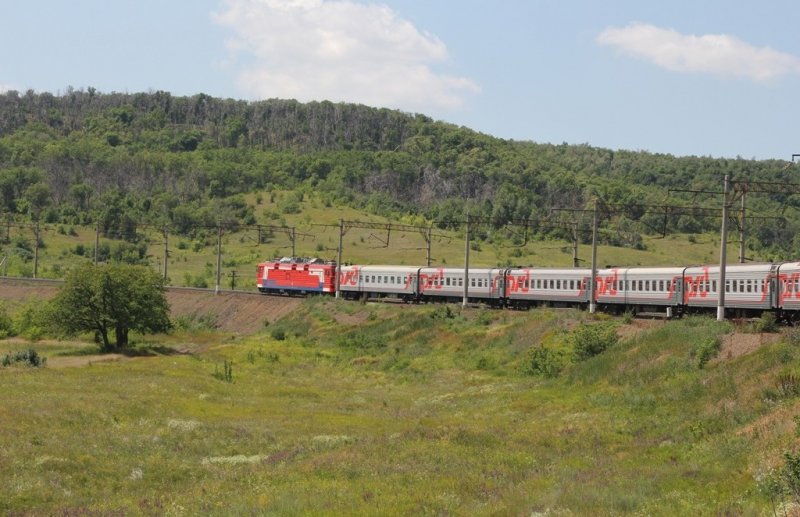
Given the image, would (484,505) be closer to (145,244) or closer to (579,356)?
(579,356)

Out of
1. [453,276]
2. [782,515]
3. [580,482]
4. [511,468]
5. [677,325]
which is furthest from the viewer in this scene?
[453,276]

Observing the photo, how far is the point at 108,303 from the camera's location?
260 ft

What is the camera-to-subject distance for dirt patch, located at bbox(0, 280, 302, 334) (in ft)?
325

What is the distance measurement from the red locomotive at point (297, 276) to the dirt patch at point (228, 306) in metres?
2.57

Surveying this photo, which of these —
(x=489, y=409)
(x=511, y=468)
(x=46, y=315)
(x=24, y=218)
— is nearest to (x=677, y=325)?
(x=489, y=409)

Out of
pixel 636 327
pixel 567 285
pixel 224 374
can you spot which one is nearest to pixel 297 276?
pixel 567 285

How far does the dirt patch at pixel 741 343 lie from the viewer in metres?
39.9

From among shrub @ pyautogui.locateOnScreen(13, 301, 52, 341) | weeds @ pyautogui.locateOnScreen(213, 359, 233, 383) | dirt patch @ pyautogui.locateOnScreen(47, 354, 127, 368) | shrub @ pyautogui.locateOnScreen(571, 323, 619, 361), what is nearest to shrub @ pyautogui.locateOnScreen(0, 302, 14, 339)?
shrub @ pyautogui.locateOnScreen(13, 301, 52, 341)

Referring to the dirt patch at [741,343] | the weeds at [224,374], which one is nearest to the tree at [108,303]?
the weeds at [224,374]

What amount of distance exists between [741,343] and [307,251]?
414ft

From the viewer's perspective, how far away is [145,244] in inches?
6708

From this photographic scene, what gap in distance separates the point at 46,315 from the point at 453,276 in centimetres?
3105

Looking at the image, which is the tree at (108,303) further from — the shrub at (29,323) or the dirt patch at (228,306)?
the dirt patch at (228,306)

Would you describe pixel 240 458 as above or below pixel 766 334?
below
